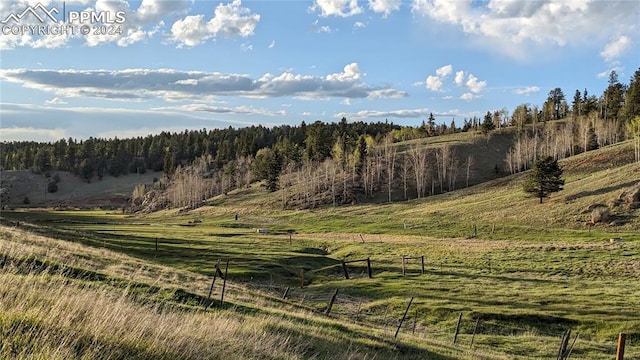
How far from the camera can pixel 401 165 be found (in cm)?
15262

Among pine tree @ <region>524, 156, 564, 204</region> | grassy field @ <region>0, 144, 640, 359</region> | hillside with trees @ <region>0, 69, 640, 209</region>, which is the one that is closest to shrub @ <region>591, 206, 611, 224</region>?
grassy field @ <region>0, 144, 640, 359</region>

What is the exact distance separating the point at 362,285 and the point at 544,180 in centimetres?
6221

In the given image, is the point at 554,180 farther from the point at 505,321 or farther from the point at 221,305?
the point at 221,305

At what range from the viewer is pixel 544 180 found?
88.7 m

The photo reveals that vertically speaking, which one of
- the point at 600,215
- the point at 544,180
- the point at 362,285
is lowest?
the point at 362,285

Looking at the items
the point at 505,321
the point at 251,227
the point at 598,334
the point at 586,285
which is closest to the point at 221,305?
the point at 505,321

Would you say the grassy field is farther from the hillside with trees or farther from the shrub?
the hillside with trees

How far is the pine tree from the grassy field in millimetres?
2029

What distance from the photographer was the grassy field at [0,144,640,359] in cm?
884

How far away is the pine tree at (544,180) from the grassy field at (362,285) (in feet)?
6.66

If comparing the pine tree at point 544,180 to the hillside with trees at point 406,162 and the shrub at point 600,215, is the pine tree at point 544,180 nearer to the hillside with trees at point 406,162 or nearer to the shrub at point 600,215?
the shrub at point 600,215

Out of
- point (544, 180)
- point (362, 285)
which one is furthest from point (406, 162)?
point (362, 285)

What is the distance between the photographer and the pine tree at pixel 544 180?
88.6 meters

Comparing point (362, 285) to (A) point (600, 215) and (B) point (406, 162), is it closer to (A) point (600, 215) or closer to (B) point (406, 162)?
(A) point (600, 215)
